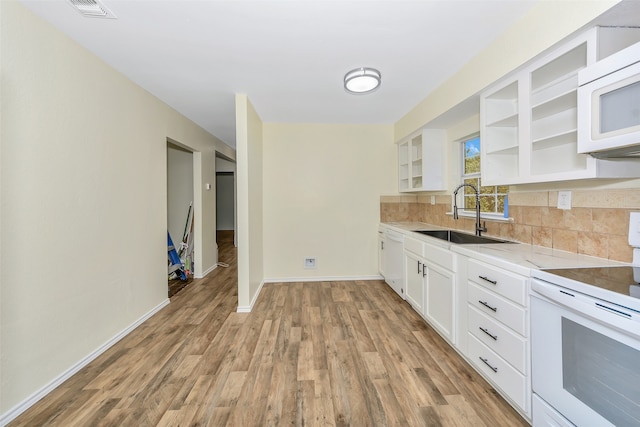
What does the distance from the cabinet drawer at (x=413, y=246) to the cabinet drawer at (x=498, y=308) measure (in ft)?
2.65

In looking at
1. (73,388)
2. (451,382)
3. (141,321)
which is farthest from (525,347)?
(141,321)

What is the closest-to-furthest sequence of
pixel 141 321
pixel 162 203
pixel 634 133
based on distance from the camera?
pixel 634 133
pixel 141 321
pixel 162 203

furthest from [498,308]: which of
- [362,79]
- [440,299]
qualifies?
[362,79]

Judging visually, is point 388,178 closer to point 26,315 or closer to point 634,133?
point 634,133

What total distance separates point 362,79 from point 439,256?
171 centimetres

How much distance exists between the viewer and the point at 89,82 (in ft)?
6.93

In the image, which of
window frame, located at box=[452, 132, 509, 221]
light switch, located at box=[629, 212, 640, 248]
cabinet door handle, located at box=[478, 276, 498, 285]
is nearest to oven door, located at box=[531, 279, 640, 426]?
cabinet door handle, located at box=[478, 276, 498, 285]

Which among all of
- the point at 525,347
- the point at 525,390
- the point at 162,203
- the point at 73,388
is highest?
the point at 162,203

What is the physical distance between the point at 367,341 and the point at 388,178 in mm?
2574

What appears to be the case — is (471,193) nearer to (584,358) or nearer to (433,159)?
(433,159)

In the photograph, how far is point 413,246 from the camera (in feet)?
9.56

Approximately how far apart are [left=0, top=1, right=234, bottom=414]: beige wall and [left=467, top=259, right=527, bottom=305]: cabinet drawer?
2849 mm

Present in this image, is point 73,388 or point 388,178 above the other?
point 388,178

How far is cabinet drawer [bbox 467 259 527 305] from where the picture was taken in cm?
149
